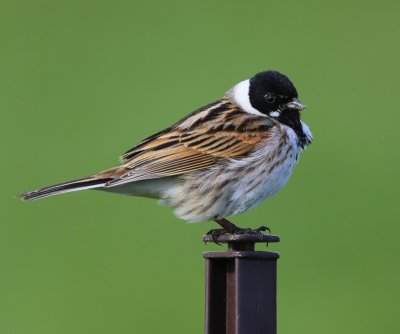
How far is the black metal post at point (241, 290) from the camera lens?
12.3 ft

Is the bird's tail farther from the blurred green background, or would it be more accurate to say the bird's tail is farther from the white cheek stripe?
the blurred green background

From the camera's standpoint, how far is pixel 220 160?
20.1 ft

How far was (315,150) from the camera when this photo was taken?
32.5ft

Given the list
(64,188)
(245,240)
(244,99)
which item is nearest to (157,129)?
(244,99)

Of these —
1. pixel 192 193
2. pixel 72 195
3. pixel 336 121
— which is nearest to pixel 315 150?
pixel 336 121

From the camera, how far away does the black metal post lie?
376 cm

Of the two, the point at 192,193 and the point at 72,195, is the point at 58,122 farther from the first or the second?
the point at 192,193

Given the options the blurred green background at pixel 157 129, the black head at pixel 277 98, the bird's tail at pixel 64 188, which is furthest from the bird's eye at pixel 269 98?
the blurred green background at pixel 157 129

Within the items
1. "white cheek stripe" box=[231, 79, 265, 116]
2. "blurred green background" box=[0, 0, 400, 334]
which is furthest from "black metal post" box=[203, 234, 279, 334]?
"blurred green background" box=[0, 0, 400, 334]

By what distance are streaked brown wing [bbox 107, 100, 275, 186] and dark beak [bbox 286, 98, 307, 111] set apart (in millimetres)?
152

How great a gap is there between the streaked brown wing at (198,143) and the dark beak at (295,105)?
0.50ft

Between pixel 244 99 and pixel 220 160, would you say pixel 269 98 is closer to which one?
pixel 244 99

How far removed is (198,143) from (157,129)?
3.64m

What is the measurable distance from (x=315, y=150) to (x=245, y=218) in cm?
157
